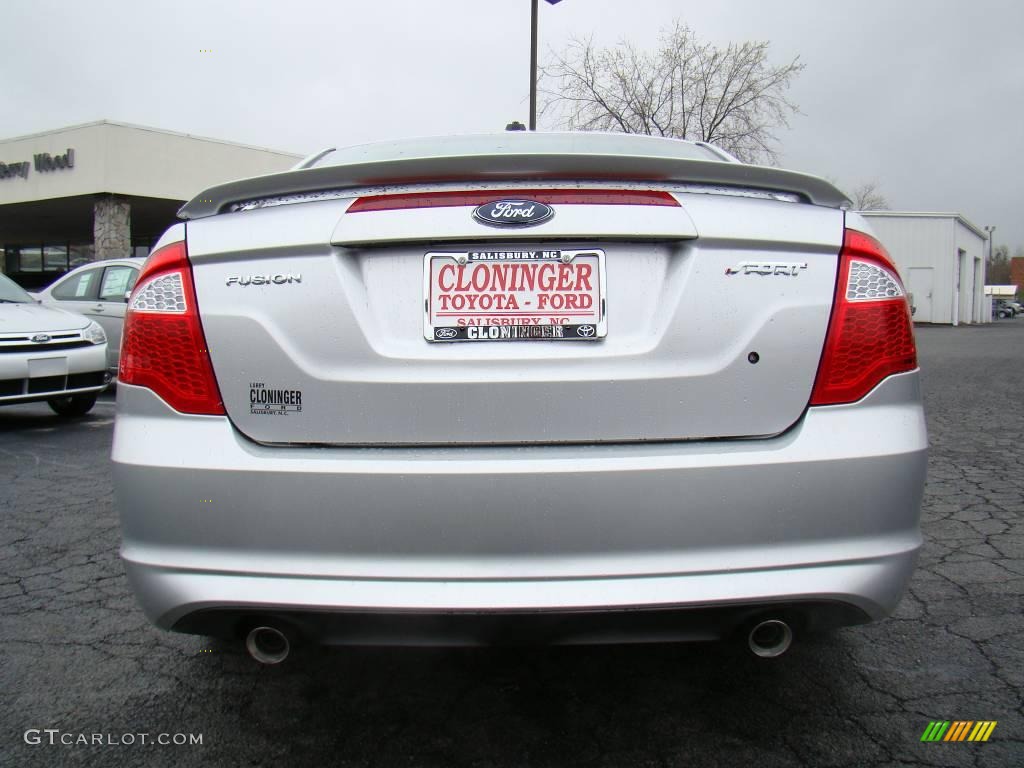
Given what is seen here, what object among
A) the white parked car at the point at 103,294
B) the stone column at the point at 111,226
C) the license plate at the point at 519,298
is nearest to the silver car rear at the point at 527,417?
the license plate at the point at 519,298

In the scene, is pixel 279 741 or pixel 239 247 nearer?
pixel 239 247

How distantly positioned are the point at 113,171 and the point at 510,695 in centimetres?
2411

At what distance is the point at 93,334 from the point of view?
7281mm

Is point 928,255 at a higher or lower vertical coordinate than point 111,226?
lower

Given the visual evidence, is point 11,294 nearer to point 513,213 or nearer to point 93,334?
point 93,334

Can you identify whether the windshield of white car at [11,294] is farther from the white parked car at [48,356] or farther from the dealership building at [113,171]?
the dealership building at [113,171]

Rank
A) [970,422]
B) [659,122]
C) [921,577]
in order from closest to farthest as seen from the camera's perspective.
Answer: [921,577] → [970,422] → [659,122]

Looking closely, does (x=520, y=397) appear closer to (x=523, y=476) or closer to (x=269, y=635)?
(x=523, y=476)

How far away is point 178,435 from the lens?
1761mm

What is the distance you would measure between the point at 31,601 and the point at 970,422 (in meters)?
7.19

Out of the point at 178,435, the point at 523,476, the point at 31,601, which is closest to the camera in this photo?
the point at 523,476

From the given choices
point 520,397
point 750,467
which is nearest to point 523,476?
point 520,397

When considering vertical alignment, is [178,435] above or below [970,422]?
above

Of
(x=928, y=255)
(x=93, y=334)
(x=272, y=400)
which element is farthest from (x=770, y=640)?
(x=928, y=255)
